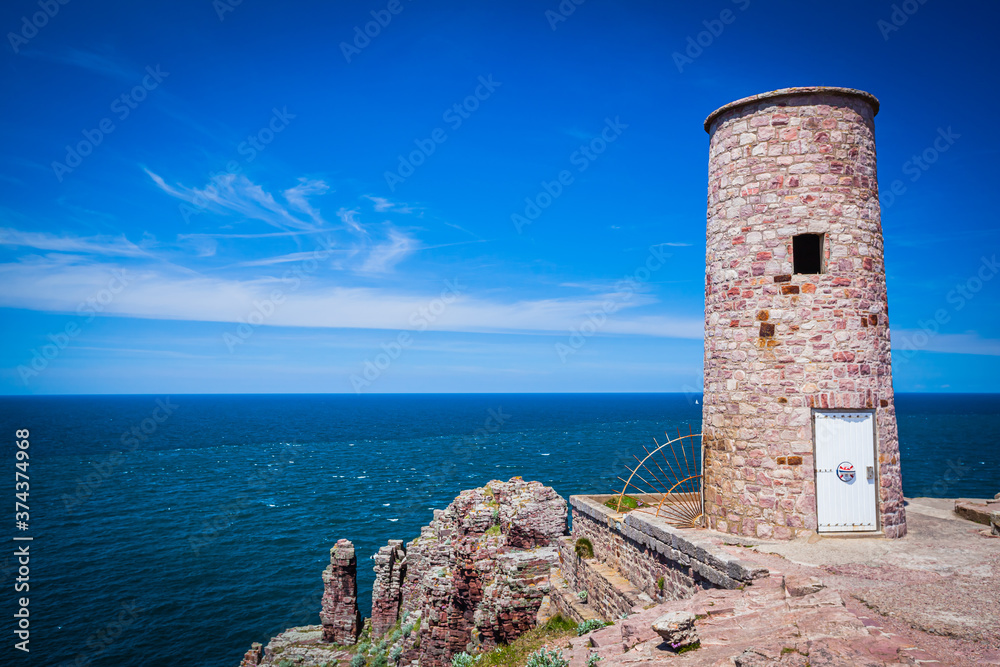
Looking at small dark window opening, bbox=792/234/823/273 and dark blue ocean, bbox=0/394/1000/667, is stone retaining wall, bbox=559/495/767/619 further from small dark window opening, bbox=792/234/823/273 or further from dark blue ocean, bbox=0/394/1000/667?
dark blue ocean, bbox=0/394/1000/667

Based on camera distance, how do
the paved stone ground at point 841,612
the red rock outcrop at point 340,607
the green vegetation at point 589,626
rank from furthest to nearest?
the red rock outcrop at point 340,607, the green vegetation at point 589,626, the paved stone ground at point 841,612

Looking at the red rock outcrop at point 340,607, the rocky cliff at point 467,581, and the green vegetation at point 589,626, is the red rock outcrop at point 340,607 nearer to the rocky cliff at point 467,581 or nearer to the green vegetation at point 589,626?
the rocky cliff at point 467,581

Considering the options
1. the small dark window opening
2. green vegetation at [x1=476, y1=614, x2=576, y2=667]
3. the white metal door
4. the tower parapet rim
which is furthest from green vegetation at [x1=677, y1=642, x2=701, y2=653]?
the tower parapet rim

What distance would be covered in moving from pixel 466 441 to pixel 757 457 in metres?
105

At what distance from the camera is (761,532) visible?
12375mm

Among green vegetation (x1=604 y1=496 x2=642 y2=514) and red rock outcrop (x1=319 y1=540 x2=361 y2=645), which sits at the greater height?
green vegetation (x1=604 y1=496 x2=642 y2=514)

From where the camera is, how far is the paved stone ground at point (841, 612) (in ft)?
21.8

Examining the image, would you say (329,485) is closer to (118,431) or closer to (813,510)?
(813,510)

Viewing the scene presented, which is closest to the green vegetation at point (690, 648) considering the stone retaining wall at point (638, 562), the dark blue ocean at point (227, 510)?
the stone retaining wall at point (638, 562)

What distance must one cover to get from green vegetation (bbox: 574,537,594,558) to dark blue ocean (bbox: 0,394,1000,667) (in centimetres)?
2528

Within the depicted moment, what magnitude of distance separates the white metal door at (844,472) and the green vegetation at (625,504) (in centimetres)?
479

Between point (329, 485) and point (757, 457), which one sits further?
point (329, 485)

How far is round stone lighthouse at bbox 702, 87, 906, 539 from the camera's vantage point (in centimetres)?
1237

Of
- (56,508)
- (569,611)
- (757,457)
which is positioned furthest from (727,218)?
(56,508)
